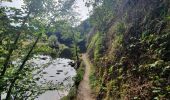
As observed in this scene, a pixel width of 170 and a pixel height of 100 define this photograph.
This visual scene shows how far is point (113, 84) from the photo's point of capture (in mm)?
22094

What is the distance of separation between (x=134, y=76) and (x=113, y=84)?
344 centimetres

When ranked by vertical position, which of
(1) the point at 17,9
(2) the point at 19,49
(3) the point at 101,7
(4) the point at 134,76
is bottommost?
(4) the point at 134,76

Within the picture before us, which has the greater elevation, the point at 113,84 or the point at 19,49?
the point at 19,49

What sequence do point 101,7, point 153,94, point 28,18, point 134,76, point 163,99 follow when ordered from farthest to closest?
point 101,7, point 134,76, point 28,18, point 153,94, point 163,99

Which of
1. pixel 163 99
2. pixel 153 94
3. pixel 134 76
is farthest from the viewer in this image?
pixel 134 76

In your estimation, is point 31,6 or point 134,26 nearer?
point 31,6

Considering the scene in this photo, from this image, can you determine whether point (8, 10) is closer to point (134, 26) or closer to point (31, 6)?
point (31, 6)

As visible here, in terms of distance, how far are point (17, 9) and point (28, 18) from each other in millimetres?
1275

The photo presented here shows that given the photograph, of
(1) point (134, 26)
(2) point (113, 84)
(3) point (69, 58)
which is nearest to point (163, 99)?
(2) point (113, 84)

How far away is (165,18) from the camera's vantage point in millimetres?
20953

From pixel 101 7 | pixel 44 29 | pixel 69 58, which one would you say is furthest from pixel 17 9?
pixel 69 58

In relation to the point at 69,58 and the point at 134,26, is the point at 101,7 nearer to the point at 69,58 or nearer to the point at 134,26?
the point at 69,58

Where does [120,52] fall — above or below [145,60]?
above

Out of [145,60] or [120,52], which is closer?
[145,60]
